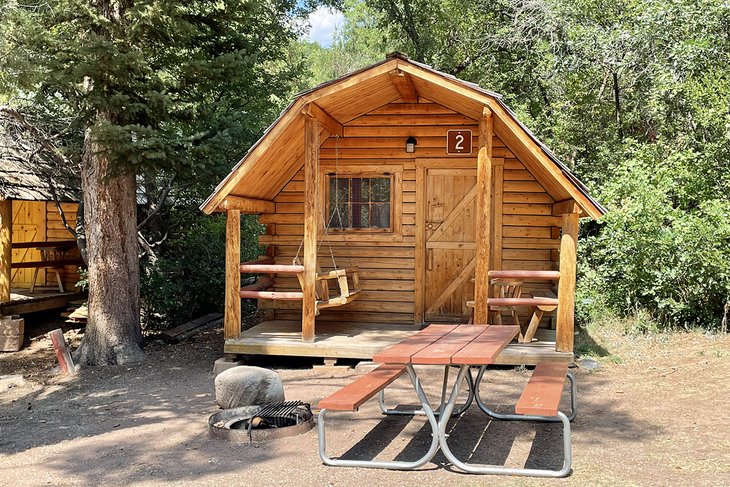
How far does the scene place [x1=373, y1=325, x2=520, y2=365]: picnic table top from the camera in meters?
5.11

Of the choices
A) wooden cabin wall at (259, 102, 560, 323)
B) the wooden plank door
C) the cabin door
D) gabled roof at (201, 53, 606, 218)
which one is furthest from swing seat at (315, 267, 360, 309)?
the wooden plank door

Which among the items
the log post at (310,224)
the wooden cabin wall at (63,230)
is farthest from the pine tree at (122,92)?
the wooden cabin wall at (63,230)

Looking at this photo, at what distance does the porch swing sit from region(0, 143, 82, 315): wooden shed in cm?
545

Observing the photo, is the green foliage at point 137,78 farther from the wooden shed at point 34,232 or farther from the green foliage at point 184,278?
the wooden shed at point 34,232

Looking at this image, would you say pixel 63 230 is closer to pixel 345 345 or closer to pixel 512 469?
pixel 345 345

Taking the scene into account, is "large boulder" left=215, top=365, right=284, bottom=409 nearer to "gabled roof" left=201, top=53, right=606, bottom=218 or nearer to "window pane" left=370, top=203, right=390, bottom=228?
"gabled roof" left=201, top=53, right=606, bottom=218

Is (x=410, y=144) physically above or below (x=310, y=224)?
above

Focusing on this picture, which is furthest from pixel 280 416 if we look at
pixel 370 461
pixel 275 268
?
pixel 275 268

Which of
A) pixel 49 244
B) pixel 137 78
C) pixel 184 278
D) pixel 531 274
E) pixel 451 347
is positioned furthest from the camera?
pixel 49 244

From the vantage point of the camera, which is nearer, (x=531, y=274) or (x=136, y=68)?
(x=531, y=274)

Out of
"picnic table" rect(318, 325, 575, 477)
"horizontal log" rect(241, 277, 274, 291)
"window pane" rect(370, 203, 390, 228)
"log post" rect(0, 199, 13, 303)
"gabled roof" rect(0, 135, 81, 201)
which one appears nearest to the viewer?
"picnic table" rect(318, 325, 575, 477)

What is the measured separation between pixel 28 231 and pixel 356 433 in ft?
44.3

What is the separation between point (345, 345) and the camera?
9109 millimetres

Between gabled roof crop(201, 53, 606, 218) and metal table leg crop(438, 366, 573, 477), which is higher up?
gabled roof crop(201, 53, 606, 218)
